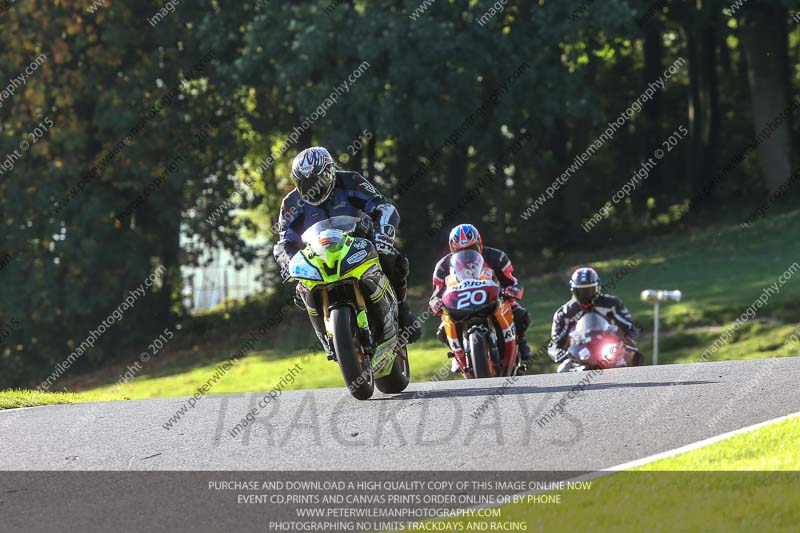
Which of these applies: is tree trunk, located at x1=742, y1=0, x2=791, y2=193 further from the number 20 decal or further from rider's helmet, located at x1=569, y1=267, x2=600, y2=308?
the number 20 decal

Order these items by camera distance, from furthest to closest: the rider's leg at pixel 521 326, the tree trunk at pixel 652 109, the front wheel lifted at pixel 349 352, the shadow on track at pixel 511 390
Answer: the tree trunk at pixel 652 109 → the rider's leg at pixel 521 326 → the shadow on track at pixel 511 390 → the front wheel lifted at pixel 349 352

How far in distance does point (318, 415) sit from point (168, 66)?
26.2m

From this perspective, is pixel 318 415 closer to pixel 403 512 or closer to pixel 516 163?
pixel 403 512

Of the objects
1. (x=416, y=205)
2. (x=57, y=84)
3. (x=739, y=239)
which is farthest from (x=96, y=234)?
(x=739, y=239)

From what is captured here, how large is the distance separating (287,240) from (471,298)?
10.5ft

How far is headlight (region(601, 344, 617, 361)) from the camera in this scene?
13844mm

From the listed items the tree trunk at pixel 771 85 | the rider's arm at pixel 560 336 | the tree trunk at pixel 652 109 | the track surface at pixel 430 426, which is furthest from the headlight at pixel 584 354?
the tree trunk at pixel 652 109

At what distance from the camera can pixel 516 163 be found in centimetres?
4066

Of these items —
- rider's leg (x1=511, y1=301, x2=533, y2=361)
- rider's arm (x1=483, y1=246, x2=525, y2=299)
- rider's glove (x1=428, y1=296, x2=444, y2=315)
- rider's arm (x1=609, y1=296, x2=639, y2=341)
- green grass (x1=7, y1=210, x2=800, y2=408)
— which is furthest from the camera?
green grass (x1=7, y1=210, x2=800, y2=408)

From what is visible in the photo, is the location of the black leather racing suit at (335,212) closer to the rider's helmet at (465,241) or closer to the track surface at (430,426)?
the track surface at (430,426)

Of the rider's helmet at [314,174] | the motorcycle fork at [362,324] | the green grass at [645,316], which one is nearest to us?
the motorcycle fork at [362,324]

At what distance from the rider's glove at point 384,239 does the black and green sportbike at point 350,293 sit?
0.42 feet

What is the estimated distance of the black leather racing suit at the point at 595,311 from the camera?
46.5 ft

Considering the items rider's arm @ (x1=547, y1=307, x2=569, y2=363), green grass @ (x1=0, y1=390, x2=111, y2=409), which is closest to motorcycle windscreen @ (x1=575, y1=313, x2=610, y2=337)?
rider's arm @ (x1=547, y1=307, x2=569, y2=363)
